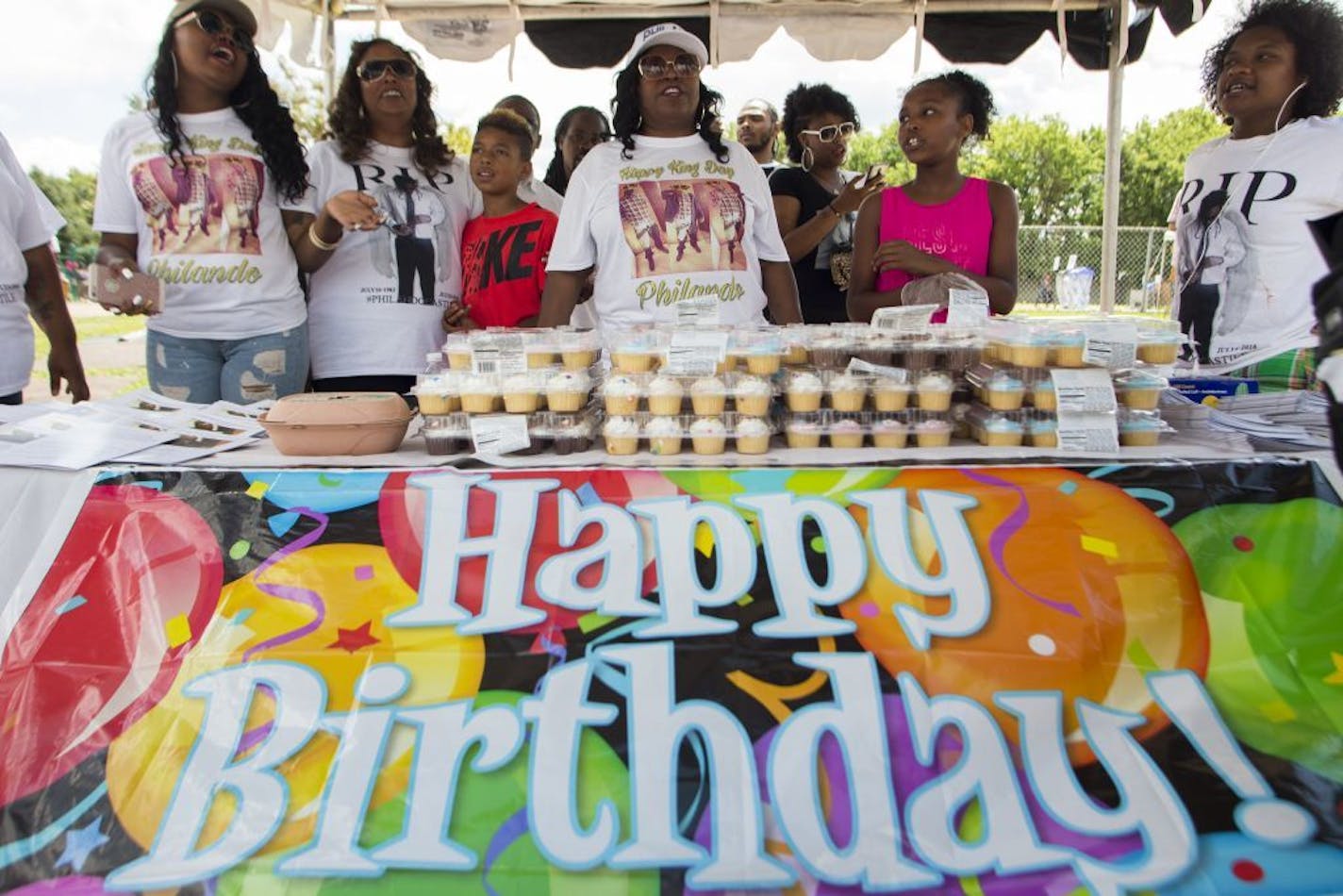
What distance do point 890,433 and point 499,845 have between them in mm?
1133

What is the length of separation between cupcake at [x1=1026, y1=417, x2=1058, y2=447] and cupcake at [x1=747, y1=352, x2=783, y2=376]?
0.58m

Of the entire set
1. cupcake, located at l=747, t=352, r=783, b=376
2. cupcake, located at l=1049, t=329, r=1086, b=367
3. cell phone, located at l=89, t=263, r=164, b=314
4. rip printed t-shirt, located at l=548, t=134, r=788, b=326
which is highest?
rip printed t-shirt, located at l=548, t=134, r=788, b=326

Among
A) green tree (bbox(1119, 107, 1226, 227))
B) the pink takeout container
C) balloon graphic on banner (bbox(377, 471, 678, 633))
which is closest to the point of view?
balloon graphic on banner (bbox(377, 471, 678, 633))

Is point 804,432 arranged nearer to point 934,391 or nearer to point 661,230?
point 934,391

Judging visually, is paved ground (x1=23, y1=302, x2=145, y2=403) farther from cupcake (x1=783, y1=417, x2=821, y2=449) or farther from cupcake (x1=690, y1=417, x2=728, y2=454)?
cupcake (x1=783, y1=417, x2=821, y2=449)

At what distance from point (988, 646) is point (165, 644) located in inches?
60.4

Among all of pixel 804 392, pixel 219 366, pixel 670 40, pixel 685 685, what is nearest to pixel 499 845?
pixel 685 685

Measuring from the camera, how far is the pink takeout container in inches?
69.1

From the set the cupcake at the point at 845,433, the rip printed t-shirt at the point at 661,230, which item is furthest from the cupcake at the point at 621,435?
the rip printed t-shirt at the point at 661,230

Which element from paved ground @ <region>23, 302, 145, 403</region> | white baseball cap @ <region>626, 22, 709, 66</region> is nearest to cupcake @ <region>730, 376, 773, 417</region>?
white baseball cap @ <region>626, 22, 709, 66</region>

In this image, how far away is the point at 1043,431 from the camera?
5.90 feet

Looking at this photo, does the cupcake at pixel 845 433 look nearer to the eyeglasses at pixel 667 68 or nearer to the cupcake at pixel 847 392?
the cupcake at pixel 847 392

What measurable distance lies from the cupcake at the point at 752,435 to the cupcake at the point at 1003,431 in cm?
50

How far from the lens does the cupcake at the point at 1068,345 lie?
71.2 inches
